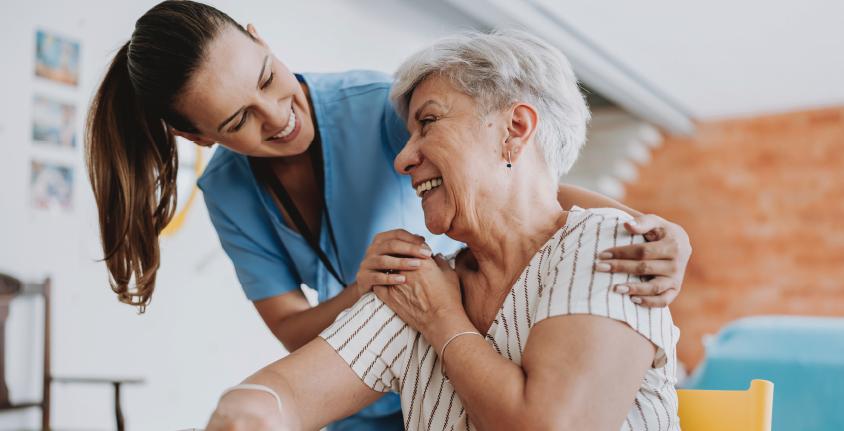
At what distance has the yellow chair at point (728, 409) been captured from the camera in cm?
128

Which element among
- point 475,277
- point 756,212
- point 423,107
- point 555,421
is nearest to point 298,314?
point 475,277

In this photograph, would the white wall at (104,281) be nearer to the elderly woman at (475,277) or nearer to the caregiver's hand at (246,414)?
the elderly woman at (475,277)

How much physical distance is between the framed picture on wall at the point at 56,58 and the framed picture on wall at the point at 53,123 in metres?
0.10

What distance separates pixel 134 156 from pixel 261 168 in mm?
259

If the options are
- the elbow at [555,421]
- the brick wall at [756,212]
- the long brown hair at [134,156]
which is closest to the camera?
the elbow at [555,421]

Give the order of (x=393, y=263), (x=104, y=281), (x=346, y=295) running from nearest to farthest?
(x=393, y=263) < (x=346, y=295) < (x=104, y=281)

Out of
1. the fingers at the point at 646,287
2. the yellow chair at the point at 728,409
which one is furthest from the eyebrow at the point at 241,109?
the yellow chair at the point at 728,409

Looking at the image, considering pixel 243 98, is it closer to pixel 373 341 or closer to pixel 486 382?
pixel 373 341

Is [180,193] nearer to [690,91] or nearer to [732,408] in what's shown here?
[732,408]

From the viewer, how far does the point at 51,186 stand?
3.16m

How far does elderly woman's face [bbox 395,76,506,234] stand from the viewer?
1349mm

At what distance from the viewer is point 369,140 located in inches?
66.6

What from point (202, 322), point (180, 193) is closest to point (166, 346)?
point (202, 322)

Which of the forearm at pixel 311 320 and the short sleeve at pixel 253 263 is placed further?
the short sleeve at pixel 253 263
